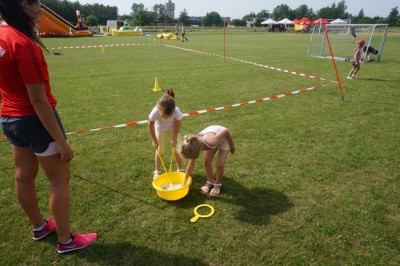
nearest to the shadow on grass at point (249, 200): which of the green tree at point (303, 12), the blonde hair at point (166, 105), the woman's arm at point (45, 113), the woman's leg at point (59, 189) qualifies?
the blonde hair at point (166, 105)

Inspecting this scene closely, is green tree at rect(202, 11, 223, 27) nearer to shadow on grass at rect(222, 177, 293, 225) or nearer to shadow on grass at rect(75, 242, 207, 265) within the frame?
shadow on grass at rect(222, 177, 293, 225)

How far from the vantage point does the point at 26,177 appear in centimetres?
246

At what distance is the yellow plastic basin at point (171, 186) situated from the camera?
3.34 m

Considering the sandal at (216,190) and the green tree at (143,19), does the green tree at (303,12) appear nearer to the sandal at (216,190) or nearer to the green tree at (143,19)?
the green tree at (143,19)

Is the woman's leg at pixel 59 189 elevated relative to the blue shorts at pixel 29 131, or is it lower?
lower

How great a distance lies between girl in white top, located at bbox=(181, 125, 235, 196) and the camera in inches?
122

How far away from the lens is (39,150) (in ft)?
7.02

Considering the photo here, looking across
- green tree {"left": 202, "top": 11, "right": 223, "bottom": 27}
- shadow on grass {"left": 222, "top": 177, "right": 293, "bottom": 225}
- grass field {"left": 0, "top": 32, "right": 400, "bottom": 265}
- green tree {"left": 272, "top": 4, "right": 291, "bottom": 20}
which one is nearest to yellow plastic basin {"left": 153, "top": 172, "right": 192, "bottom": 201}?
grass field {"left": 0, "top": 32, "right": 400, "bottom": 265}

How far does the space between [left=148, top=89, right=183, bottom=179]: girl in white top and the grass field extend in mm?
607

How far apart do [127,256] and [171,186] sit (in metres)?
1.21

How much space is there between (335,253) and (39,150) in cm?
279

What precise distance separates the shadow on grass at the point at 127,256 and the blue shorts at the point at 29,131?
1.16m

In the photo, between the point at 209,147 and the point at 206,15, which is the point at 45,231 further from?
the point at 206,15

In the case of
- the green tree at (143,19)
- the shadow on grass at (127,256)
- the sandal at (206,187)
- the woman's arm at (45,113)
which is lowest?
the shadow on grass at (127,256)
